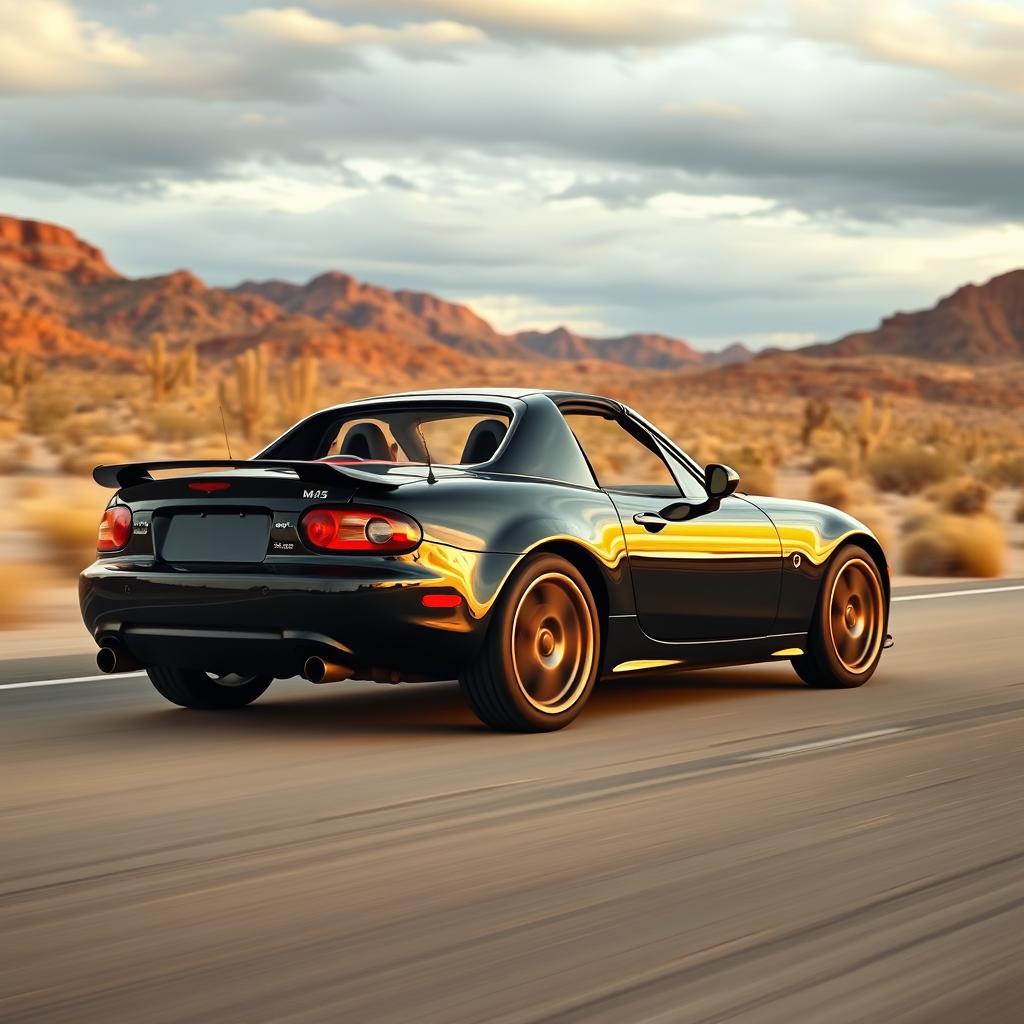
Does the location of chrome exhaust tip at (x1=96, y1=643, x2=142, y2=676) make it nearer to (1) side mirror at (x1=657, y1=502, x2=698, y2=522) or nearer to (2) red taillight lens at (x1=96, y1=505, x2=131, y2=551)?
(2) red taillight lens at (x1=96, y1=505, x2=131, y2=551)

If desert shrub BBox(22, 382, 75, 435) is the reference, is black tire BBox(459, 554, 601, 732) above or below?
below

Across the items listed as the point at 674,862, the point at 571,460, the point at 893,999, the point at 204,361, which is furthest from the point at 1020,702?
the point at 204,361

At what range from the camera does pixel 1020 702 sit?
31.4ft

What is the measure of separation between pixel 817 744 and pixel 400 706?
220 centimetres

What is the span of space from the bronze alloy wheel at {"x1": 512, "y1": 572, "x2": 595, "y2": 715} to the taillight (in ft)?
2.06

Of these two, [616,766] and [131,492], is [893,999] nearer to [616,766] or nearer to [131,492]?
[616,766]

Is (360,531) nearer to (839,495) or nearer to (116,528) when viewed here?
(116,528)

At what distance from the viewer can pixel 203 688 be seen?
922cm

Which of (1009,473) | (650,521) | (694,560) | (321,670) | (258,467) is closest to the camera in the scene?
(321,670)

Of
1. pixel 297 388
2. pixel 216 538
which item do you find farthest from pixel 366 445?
pixel 297 388

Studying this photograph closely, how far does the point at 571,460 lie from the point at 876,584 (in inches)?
99.3

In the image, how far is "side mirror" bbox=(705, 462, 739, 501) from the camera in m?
9.00

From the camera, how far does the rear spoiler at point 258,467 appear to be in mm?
7799

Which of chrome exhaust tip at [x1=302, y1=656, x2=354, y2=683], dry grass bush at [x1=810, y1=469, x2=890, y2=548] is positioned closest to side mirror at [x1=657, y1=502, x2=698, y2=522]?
chrome exhaust tip at [x1=302, y1=656, x2=354, y2=683]
